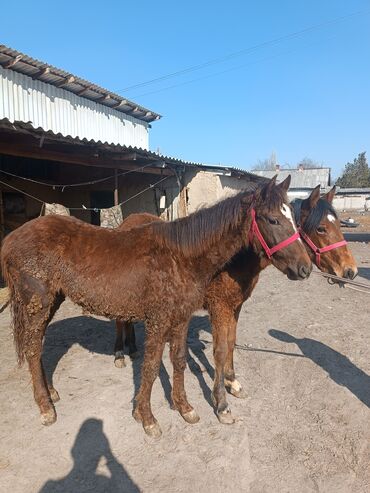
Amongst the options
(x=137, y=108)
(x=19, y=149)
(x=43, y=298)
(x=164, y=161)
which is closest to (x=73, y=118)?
(x=137, y=108)

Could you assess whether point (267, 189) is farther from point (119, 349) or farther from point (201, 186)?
point (201, 186)

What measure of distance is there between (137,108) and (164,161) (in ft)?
24.6

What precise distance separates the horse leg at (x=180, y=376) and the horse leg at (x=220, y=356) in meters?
0.25

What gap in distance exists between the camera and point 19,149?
6605 mm

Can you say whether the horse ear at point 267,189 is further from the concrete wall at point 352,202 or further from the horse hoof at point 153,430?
the concrete wall at point 352,202

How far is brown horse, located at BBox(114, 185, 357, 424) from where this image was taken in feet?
11.0

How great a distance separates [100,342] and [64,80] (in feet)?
34.6

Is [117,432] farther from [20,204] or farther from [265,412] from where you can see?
[20,204]

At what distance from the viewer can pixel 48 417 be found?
123 inches

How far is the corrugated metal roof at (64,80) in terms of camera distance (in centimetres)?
1020

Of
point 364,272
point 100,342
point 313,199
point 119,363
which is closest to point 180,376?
point 119,363

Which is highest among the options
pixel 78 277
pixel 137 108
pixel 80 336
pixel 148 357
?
pixel 137 108

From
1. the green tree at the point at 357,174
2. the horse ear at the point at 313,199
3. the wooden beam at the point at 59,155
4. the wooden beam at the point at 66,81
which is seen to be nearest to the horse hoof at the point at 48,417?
the horse ear at the point at 313,199

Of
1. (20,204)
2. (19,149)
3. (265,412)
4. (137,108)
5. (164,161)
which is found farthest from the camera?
(137,108)
